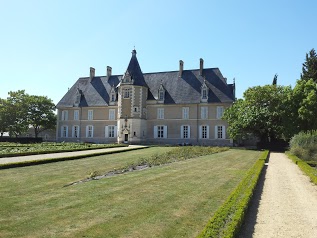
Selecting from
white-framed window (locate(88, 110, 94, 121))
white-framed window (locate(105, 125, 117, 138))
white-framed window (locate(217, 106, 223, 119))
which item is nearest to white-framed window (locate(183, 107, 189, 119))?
white-framed window (locate(217, 106, 223, 119))

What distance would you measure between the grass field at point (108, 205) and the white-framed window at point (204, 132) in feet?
101

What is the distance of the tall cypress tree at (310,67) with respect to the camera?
4392 cm

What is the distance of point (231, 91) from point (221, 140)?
6800 millimetres

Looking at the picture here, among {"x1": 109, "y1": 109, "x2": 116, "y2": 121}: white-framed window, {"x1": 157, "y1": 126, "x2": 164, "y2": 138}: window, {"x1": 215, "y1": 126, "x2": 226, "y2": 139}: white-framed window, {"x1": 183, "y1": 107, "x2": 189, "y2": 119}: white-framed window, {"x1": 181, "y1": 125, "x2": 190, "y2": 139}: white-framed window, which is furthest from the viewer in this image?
{"x1": 109, "y1": 109, "x2": 116, "y2": 121}: white-framed window

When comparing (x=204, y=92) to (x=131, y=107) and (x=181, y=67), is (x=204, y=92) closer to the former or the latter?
(x=181, y=67)

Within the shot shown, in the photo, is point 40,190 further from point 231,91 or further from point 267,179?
point 231,91

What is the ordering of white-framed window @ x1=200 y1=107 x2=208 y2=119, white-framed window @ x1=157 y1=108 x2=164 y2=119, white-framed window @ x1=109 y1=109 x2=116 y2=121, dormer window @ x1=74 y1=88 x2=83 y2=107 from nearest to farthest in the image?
white-framed window @ x1=200 y1=107 x2=208 y2=119, white-framed window @ x1=157 y1=108 x2=164 y2=119, white-framed window @ x1=109 y1=109 x2=116 y2=121, dormer window @ x1=74 y1=88 x2=83 y2=107

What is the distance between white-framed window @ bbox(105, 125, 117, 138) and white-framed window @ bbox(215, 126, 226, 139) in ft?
49.6

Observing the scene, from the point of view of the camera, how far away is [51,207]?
6715 mm

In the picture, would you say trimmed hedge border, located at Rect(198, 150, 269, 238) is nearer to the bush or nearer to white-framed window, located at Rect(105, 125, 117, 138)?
the bush

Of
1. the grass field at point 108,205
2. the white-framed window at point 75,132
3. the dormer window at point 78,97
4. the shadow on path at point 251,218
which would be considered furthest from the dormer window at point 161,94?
the shadow on path at point 251,218

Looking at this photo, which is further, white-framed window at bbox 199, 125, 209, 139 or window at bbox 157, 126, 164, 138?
window at bbox 157, 126, 164, 138

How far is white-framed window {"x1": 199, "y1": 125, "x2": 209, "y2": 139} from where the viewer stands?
41.7m

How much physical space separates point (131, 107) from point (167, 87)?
6475 millimetres
